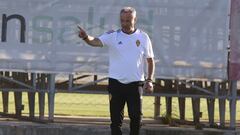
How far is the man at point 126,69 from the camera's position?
6668 millimetres

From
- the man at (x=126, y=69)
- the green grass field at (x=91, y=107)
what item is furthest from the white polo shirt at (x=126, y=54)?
the green grass field at (x=91, y=107)

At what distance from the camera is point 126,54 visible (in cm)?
666

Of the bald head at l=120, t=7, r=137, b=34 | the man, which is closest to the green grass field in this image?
the man

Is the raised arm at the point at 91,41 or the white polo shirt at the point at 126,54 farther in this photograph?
the white polo shirt at the point at 126,54

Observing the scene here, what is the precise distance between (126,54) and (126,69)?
0.50ft

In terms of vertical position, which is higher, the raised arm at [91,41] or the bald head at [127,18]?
the bald head at [127,18]

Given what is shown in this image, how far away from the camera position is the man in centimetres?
667

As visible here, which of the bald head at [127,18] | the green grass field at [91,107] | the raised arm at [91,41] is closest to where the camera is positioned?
the raised arm at [91,41]

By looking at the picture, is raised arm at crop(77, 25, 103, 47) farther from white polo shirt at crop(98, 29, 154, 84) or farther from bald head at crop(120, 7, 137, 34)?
bald head at crop(120, 7, 137, 34)

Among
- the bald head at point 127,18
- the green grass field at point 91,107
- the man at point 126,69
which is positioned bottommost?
the green grass field at point 91,107

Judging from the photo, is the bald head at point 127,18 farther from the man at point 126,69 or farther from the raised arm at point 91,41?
the raised arm at point 91,41

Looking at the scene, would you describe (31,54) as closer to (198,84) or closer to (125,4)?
(125,4)

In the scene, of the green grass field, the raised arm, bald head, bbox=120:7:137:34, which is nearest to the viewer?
the raised arm

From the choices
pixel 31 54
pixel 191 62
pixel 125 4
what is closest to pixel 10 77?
pixel 31 54
